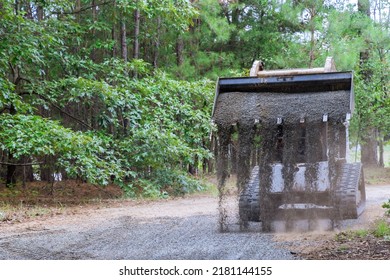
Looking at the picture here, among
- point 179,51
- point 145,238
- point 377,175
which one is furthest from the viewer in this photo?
point 179,51

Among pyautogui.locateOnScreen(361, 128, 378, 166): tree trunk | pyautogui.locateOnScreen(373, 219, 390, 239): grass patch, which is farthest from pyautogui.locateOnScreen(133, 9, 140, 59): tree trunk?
pyautogui.locateOnScreen(373, 219, 390, 239): grass patch

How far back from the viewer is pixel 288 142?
211 inches

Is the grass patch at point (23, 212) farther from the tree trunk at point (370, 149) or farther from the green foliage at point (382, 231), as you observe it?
the tree trunk at point (370, 149)

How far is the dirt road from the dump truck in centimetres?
32

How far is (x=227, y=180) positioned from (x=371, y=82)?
6706mm

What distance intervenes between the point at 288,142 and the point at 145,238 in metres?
1.46

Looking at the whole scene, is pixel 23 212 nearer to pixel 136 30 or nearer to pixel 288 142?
pixel 288 142

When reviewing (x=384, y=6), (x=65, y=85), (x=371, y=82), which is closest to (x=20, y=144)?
(x=65, y=85)

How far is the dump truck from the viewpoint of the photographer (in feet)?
17.5

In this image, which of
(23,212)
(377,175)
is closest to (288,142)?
(23,212)

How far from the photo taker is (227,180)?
216 inches

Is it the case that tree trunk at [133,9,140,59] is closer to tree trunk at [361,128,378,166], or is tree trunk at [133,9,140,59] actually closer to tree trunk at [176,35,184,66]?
tree trunk at [176,35,184,66]

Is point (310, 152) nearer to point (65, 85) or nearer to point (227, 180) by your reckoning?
point (227, 180)

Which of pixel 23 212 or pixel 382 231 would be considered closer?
pixel 382 231
